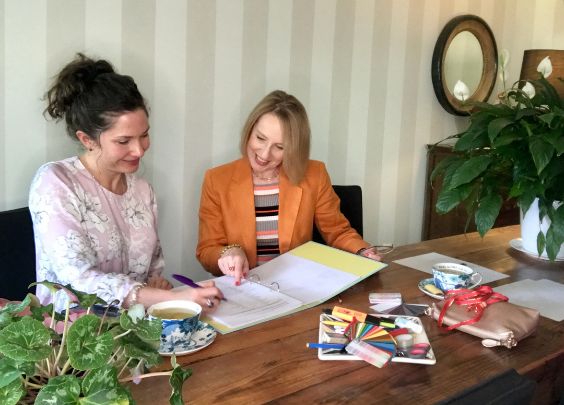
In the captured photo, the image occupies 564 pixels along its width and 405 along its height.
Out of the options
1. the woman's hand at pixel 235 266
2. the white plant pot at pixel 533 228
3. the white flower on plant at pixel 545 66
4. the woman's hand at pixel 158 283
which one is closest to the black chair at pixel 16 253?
the woman's hand at pixel 158 283

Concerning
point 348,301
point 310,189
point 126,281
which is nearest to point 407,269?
point 348,301

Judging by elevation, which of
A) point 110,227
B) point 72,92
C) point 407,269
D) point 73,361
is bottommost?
point 407,269

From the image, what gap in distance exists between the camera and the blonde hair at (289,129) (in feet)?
5.87

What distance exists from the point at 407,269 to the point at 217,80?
1.12m

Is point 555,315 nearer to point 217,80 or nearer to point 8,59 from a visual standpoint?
point 217,80

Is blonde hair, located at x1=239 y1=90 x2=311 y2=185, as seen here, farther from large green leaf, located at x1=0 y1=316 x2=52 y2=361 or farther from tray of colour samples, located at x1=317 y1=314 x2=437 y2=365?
large green leaf, located at x1=0 y1=316 x2=52 y2=361

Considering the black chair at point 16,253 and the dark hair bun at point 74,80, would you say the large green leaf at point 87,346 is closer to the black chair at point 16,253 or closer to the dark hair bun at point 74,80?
the black chair at point 16,253

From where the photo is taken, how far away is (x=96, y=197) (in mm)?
1433

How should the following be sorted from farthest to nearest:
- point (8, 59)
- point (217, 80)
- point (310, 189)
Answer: point (217, 80) → point (310, 189) → point (8, 59)

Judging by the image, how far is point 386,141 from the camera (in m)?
2.84

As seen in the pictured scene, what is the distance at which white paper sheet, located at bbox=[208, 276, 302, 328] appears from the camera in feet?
3.57

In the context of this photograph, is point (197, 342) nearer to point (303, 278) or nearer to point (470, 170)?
point (303, 278)

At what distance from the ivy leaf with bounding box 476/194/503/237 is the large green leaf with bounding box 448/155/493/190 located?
0.27 ft

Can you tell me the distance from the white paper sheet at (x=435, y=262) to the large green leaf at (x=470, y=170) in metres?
0.28
